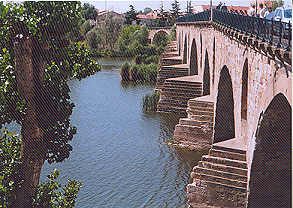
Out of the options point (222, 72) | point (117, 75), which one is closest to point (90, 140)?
point (222, 72)

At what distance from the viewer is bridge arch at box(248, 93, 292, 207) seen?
984 centimetres

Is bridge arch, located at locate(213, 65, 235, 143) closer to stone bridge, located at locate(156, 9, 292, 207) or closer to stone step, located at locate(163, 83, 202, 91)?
stone bridge, located at locate(156, 9, 292, 207)

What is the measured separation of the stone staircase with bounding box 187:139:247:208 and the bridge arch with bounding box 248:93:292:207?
424 millimetres

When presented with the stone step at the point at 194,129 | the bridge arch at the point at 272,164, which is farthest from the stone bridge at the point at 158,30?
the bridge arch at the point at 272,164

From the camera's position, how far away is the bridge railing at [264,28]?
24.9 ft

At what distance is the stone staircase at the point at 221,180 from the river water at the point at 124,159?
1.38m

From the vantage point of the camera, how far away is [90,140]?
19.4m

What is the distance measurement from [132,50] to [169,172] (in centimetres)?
3933

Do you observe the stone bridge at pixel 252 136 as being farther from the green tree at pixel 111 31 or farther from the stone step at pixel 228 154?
the green tree at pixel 111 31

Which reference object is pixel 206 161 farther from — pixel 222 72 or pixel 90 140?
pixel 90 140

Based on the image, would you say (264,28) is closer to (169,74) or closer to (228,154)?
(228,154)

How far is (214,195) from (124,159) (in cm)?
593

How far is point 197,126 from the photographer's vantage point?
18719 millimetres

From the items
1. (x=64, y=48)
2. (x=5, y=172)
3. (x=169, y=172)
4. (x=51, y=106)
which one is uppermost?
(x=64, y=48)
